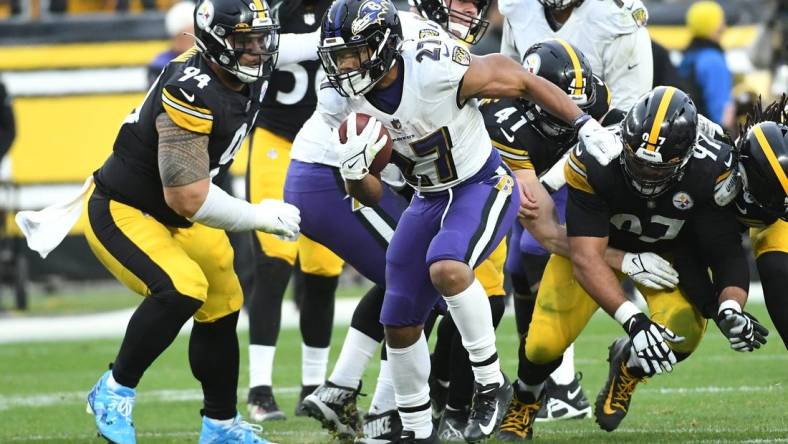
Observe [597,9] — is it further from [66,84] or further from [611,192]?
[66,84]

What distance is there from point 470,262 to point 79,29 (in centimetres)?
981

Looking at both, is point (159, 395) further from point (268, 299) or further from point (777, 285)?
point (777, 285)

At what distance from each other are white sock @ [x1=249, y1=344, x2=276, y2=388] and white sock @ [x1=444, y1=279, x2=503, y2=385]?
5.68 ft

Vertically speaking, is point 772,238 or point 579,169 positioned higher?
point 579,169

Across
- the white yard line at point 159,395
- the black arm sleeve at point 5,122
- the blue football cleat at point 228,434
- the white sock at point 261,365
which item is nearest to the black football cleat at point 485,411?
the blue football cleat at point 228,434

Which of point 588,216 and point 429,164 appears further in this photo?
point 588,216

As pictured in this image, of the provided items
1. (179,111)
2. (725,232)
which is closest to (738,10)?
(725,232)

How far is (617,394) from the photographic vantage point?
559cm

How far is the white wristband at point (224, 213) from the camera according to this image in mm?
5070

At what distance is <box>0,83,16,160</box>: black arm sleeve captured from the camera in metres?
10.6

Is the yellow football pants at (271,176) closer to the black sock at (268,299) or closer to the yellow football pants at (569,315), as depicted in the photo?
the black sock at (268,299)

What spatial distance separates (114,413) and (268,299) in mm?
1669

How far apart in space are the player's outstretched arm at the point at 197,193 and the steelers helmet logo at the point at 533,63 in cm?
128

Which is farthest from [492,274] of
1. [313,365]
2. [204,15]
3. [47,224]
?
[47,224]
